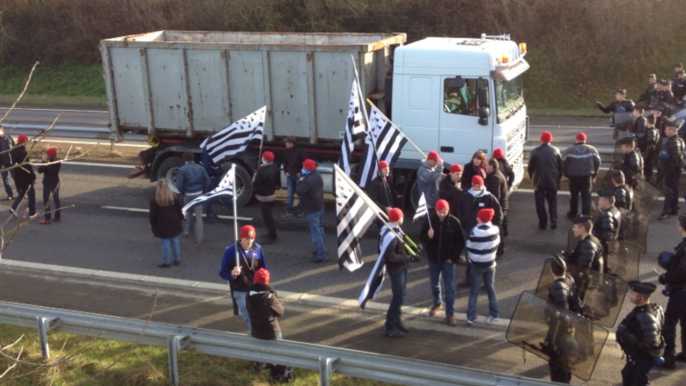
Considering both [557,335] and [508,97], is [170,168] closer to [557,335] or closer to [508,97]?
[508,97]

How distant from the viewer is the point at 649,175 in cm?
1459

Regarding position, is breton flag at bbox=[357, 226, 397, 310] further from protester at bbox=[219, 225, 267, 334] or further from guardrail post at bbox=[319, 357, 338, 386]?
guardrail post at bbox=[319, 357, 338, 386]

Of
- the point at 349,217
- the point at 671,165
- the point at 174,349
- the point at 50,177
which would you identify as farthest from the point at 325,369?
the point at 50,177

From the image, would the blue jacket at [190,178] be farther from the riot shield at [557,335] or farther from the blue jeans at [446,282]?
the riot shield at [557,335]

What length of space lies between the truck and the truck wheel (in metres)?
0.02

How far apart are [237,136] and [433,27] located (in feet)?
66.0

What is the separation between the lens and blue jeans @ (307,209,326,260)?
11.8 m

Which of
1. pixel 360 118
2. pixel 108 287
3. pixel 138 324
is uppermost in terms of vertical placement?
pixel 360 118

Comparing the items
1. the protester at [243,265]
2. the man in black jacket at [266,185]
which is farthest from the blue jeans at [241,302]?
the man in black jacket at [266,185]

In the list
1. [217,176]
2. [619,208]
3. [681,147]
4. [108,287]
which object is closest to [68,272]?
[108,287]

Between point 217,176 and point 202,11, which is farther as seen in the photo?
point 202,11

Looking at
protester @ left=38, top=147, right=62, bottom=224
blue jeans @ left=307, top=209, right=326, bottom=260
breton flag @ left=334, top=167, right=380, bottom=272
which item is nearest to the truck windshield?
blue jeans @ left=307, top=209, right=326, bottom=260

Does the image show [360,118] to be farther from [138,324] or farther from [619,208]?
[138,324]

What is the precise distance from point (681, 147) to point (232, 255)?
27.3 feet
